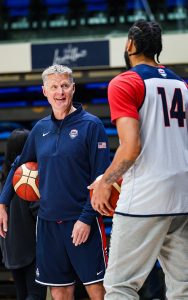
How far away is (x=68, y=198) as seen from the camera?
417 centimetres

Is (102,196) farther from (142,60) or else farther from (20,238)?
(20,238)

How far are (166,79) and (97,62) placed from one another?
17.9 feet

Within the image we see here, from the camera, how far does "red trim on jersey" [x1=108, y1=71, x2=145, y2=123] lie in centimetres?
328

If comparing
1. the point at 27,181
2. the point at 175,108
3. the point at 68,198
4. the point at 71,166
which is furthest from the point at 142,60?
the point at 27,181

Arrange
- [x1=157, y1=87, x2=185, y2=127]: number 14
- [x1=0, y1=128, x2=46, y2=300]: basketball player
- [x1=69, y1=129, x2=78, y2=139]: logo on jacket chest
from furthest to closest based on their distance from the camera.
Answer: [x1=0, y1=128, x2=46, y2=300]: basketball player < [x1=69, y1=129, x2=78, y2=139]: logo on jacket chest < [x1=157, y1=87, x2=185, y2=127]: number 14

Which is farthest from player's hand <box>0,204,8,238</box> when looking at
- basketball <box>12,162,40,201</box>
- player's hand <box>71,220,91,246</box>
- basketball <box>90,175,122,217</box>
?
basketball <box>90,175,122,217</box>

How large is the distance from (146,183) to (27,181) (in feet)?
4.29

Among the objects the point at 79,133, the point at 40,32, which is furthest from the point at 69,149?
the point at 40,32

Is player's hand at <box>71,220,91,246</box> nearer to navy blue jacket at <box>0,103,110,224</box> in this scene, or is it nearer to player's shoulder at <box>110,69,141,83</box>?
navy blue jacket at <box>0,103,110,224</box>

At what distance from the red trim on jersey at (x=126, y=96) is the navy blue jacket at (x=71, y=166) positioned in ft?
2.87

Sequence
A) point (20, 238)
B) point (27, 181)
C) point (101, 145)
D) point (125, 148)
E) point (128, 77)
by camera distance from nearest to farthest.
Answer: point (125, 148) < point (128, 77) < point (101, 145) < point (27, 181) < point (20, 238)

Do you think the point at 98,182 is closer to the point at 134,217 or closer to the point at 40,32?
the point at 134,217

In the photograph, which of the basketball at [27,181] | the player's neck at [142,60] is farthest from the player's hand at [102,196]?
the basketball at [27,181]

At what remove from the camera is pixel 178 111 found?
11.3ft
